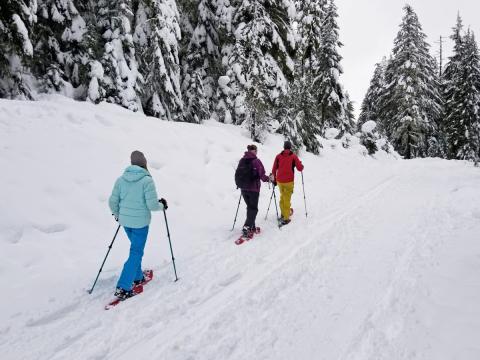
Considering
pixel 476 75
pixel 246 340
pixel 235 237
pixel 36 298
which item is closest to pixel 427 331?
pixel 246 340

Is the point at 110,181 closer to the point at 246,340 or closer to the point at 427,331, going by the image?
the point at 246,340

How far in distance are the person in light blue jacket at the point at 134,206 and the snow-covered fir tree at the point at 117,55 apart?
8.16 m

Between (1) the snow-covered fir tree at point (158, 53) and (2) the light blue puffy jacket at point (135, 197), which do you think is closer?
(2) the light blue puffy jacket at point (135, 197)

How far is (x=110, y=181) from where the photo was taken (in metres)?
8.75

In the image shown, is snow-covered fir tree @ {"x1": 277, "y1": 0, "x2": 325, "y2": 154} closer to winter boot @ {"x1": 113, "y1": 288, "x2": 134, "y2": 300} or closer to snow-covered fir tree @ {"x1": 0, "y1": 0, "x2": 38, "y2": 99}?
snow-covered fir tree @ {"x1": 0, "y1": 0, "x2": 38, "y2": 99}

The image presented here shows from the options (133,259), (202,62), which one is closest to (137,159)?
(133,259)

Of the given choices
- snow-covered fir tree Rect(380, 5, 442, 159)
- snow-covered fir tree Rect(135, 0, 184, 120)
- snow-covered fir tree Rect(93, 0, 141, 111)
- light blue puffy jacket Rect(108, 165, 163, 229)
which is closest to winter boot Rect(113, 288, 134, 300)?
light blue puffy jacket Rect(108, 165, 163, 229)

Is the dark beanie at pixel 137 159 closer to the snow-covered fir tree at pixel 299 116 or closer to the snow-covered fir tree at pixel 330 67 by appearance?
the snow-covered fir tree at pixel 299 116

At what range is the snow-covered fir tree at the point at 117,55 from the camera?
12742 mm

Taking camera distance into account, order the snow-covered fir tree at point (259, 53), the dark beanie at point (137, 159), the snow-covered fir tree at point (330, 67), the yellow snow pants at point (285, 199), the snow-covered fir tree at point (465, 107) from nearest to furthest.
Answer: the dark beanie at point (137, 159) < the yellow snow pants at point (285, 199) < the snow-covered fir tree at point (259, 53) < the snow-covered fir tree at point (330, 67) < the snow-covered fir tree at point (465, 107)

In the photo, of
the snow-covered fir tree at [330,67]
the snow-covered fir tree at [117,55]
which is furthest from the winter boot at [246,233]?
the snow-covered fir tree at [330,67]

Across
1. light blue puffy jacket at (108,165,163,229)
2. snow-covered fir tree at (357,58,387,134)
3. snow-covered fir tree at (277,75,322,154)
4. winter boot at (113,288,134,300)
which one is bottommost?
winter boot at (113,288,134,300)

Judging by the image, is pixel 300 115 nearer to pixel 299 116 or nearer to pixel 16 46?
pixel 299 116

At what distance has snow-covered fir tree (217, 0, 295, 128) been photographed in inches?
620
